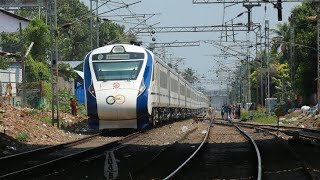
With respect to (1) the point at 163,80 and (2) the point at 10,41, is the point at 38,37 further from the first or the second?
(1) the point at 163,80

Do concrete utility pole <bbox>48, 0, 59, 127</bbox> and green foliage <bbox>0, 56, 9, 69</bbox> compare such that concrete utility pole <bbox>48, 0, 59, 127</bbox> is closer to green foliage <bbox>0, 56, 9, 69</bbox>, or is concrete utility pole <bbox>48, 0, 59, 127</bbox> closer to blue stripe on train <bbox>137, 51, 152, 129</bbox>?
blue stripe on train <bbox>137, 51, 152, 129</bbox>

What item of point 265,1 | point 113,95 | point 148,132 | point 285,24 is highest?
point 285,24

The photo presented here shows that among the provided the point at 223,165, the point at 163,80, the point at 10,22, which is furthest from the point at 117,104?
the point at 10,22

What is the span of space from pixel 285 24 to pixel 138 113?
9000cm

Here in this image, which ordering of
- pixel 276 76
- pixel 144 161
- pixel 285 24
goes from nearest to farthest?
pixel 144 161, pixel 276 76, pixel 285 24

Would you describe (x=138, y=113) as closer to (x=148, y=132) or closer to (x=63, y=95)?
(x=148, y=132)

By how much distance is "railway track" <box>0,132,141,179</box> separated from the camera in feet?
44.5

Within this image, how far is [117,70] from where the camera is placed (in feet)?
80.8

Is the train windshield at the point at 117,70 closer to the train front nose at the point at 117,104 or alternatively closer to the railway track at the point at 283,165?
the train front nose at the point at 117,104

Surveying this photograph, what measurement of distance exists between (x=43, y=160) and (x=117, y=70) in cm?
843

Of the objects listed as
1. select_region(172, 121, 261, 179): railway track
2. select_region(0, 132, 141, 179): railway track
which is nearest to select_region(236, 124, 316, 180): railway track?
select_region(172, 121, 261, 179): railway track

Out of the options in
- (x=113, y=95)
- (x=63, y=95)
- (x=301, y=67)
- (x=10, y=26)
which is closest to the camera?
(x=113, y=95)

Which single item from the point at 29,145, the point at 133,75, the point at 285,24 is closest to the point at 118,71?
the point at 133,75

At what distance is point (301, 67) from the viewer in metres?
60.8
